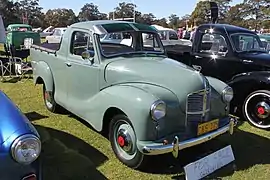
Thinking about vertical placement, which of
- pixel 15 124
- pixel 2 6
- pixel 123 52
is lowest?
pixel 15 124

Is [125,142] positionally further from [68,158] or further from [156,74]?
[156,74]

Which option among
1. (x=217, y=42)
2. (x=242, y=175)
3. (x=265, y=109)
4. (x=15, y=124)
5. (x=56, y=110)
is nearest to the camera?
(x=15, y=124)

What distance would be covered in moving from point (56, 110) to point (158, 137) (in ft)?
10.2

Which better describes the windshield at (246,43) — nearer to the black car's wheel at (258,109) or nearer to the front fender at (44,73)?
the black car's wheel at (258,109)

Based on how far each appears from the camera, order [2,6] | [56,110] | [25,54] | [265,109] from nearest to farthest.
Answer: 1. [265,109]
2. [56,110]
3. [25,54]
4. [2,6]

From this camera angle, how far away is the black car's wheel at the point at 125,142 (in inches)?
148

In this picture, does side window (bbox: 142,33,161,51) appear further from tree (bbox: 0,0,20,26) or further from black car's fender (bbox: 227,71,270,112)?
tree (bbox: 0,0,20,26)

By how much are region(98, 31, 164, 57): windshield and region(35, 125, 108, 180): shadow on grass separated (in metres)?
1.42

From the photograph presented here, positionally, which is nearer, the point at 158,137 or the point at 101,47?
the point at 158,137

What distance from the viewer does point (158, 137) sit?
11.6ft

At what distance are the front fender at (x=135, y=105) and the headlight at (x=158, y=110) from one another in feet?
0.16

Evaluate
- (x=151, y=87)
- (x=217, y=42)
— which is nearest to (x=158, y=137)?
(x=151, y=87)

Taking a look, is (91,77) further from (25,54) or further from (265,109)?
(25,54)

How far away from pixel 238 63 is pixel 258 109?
1034 millimetres
